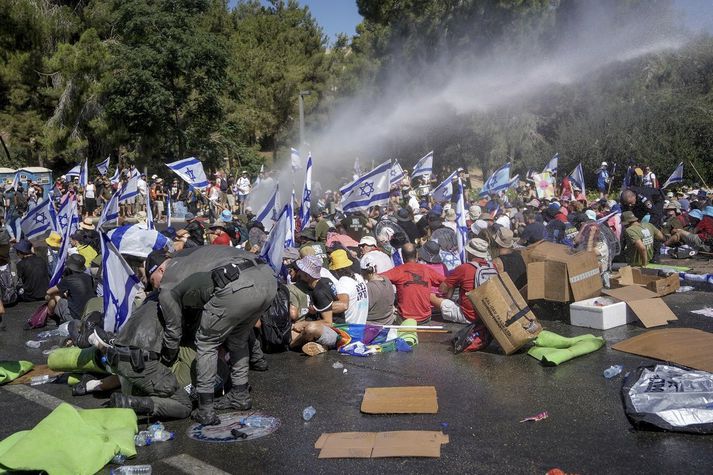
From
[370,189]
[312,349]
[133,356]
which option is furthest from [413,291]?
[133,356]

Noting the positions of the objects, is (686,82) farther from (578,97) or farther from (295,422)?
(295,422)

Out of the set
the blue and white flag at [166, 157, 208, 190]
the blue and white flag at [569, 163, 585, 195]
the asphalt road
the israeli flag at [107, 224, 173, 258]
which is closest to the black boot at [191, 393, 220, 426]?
the asphalt road

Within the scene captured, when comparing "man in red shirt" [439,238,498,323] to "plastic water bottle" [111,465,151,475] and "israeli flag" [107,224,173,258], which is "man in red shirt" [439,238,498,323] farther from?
"plastic water bottle" [111,465,151,475]

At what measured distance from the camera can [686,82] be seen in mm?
35062

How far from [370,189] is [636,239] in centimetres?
466

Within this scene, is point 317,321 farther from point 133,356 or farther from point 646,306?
point 646,306

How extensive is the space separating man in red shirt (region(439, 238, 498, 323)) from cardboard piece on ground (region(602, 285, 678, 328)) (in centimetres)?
172

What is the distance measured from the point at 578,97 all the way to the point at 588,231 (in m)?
28.1

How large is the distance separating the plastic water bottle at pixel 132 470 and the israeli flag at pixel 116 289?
2.11 metres

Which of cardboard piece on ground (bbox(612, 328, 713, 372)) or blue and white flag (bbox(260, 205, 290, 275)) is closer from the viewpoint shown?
cardboard piece on ground (bbox(612, 328, 713, 372))

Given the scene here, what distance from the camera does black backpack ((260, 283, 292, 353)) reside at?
8172 mm

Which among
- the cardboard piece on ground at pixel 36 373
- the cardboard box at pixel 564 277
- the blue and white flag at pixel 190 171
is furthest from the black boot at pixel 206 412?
the blue and white flag at pixel 190 171

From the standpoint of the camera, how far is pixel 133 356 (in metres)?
6.06

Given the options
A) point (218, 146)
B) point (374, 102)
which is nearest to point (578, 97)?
point (374, 102)
